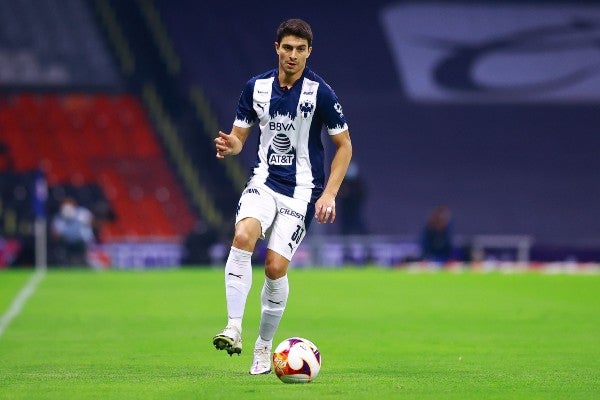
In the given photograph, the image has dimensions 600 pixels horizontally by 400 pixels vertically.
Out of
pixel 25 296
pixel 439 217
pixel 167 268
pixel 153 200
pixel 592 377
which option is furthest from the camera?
pixel 153 200

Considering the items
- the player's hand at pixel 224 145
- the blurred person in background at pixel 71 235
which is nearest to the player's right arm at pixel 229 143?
the player's hand at pixel 224 145

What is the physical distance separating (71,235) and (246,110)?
19140 millimetres

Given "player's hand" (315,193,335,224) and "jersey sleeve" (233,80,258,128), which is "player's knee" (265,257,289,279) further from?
"jersey sleeve" (233,80,258,128)

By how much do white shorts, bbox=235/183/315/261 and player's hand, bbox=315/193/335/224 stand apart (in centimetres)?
25

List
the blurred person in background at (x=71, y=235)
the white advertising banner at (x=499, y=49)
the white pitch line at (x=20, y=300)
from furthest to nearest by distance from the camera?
1. the white advertising banner at (x=499, y=49)
2. the blurred person in background at (x=71, y=235)
3. the white pitch line at (x=20, y=300)

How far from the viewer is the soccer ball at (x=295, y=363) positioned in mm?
7930

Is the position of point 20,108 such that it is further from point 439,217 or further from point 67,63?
point 439,217

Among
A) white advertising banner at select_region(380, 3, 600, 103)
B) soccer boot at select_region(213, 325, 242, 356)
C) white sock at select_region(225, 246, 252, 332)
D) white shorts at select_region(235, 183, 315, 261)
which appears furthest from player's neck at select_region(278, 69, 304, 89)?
white advertising banner at select_region(380, 3, 600, 103)

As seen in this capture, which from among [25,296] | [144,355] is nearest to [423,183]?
[25,296]

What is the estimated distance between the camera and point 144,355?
10102 millimetres

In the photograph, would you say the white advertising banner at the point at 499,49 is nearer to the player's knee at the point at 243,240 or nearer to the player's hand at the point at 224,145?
the player's hand at the point at 224,145

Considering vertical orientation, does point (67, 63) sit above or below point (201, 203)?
above

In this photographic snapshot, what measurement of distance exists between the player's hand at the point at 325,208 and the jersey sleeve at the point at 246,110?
75 cm

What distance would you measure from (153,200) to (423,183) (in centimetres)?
690
